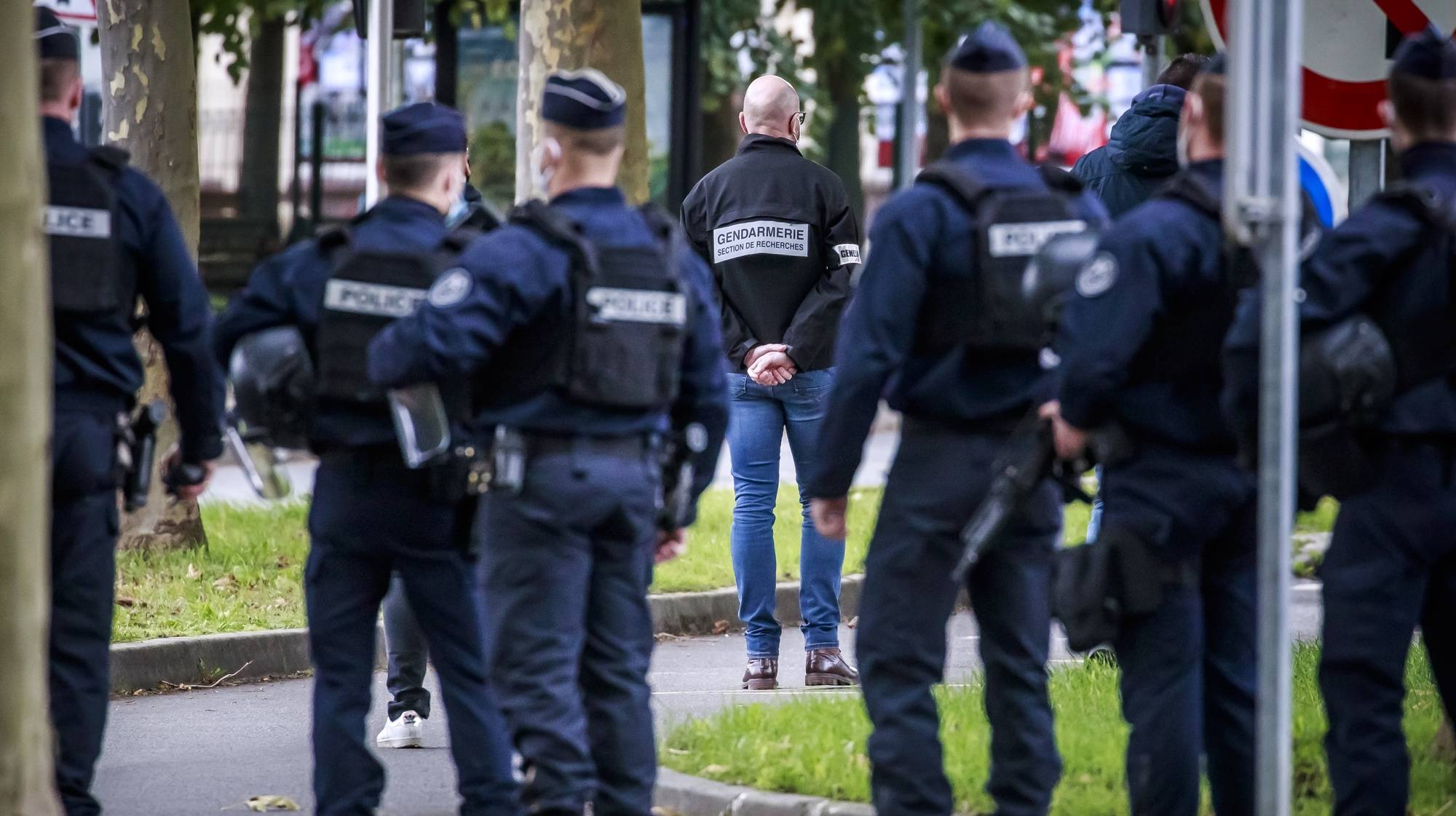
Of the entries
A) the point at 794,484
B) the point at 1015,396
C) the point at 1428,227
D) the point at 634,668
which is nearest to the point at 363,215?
the point at 634,668

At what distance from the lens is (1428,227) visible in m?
4.20

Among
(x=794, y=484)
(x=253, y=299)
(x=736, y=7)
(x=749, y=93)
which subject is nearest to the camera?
(x=253, y=299)

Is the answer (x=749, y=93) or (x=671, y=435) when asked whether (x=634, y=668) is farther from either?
(x=749, y=93)

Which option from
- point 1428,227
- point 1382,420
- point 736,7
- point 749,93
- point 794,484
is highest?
point 736,7

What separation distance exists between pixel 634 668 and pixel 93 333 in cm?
145

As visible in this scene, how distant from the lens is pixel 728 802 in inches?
216

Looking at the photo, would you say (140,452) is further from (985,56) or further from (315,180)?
(315,180)

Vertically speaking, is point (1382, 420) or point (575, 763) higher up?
point (1382, 420)

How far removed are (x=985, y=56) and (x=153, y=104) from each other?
5651 millimetres

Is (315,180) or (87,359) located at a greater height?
(315,180)

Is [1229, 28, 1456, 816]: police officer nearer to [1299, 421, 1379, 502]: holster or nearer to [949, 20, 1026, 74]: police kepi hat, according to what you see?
[1299, 421, 1379, 502]: holster

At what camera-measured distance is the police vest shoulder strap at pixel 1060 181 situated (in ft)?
15.7

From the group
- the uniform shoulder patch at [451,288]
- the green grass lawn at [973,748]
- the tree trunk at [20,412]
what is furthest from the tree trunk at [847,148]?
the tree trunk at [20,412]

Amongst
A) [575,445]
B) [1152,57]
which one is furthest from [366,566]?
[1152,57]
